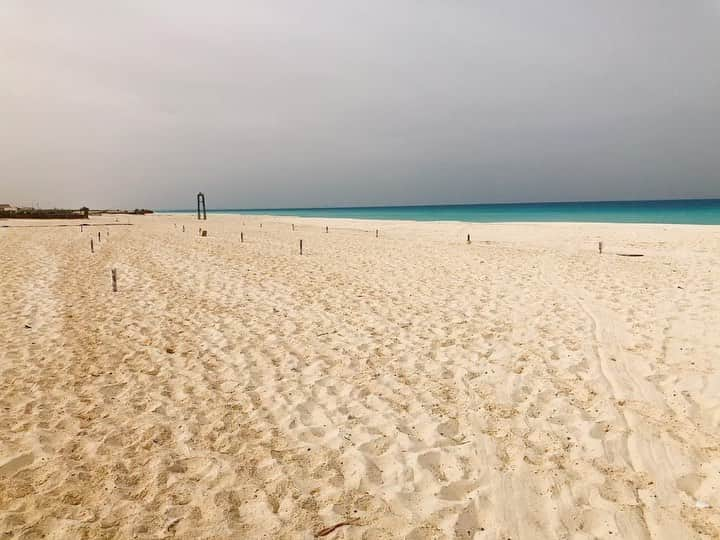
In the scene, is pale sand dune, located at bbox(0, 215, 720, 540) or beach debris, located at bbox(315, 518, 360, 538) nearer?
beach debris, located at bbox(315, 518, 360, 538)

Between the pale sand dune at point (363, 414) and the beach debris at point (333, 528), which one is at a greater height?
the pale sand dune at point (363, 414)

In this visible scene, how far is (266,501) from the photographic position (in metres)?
3.57

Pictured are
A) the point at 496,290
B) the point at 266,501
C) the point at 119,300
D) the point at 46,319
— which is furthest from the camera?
the point at 496,290

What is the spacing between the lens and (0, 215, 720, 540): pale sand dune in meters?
3.43

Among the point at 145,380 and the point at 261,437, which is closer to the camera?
the point at 261,437

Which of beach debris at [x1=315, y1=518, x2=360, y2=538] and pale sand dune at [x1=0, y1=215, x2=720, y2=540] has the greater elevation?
pale sand dune at [x1=0, y1=215, x2=720, y2=540]

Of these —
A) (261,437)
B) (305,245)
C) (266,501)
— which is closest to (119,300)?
(261,437)

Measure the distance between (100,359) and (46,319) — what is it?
344 cm

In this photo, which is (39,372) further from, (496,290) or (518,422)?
(496,290)

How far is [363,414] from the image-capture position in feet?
16.7

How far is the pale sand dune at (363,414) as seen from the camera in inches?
135

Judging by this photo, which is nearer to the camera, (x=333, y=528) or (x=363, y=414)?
(x=333, y=528)

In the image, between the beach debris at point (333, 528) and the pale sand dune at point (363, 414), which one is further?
the pale sand dune at point (363, 414)

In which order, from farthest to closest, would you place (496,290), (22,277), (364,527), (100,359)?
(22,277)
(496,290)
(100,359)
(364,527)
